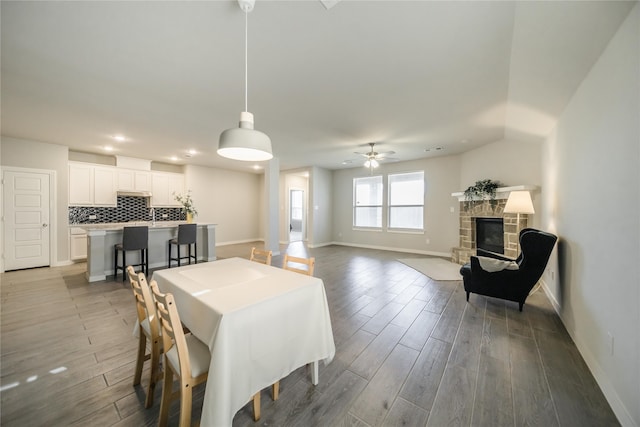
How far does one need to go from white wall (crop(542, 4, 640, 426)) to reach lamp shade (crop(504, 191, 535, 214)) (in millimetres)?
1245

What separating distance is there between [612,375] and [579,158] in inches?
73.6

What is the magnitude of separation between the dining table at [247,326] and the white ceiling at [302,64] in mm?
1879

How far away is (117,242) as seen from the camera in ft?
14.4

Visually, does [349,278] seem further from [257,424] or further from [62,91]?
[62,91]

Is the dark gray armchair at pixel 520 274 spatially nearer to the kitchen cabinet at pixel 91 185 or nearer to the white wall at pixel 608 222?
the white wall at pixel 608 222

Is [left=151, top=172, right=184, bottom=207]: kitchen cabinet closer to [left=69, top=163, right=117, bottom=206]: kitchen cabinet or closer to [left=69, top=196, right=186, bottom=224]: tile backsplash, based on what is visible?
[left=69, top=196, right=186, bottom=224]: tile backsplash

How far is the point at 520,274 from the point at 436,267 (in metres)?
2.23

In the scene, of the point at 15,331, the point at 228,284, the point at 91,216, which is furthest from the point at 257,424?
the point at 91,216

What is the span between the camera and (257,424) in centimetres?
139

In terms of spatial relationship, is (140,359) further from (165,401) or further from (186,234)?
(186,234)

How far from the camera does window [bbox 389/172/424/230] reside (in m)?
6.59

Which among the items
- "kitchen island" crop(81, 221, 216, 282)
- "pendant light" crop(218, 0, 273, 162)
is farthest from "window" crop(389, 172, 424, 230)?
"pendant light" crop(218, 0, 273, 162)

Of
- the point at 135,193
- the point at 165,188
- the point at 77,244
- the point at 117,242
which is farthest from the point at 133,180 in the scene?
the point at 117,242

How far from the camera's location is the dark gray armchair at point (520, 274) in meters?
2.61
